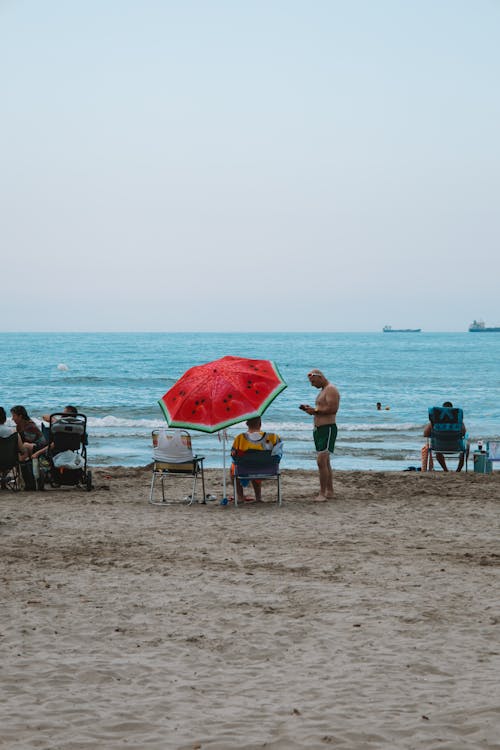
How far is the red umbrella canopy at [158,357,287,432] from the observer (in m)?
9.27

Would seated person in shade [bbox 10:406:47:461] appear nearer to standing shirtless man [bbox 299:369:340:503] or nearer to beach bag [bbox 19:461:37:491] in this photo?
beach bag [bbox 19:461:37:491]

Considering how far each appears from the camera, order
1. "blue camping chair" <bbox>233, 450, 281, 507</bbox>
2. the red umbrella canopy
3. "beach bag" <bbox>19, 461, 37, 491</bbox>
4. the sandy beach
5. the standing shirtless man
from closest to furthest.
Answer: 1. the sandy beach
2. the red umbrella canopy
3. "blue camping chair" <bbox>233, 450, 281, 507</bbox>
4. the standing shirtless man
5. "beach bag" <bbox>19, 461, 37, 491</bbox>

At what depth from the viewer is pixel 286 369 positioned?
2429 inches

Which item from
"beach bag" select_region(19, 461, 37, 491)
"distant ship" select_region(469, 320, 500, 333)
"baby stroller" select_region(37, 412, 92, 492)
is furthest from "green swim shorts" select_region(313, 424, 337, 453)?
"distant ship" select_region(469, 320, 500, 333)

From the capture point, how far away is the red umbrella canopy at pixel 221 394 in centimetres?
927

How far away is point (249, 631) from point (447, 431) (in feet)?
29.0

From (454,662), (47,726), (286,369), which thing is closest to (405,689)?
(454,662)

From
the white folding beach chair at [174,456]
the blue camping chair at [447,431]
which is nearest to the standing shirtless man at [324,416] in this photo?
the white folding beach chair at [174,456]

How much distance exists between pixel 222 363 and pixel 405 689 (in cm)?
604

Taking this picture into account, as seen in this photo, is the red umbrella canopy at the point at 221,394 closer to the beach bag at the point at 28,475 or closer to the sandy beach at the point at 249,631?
the sandy beach at the point at 249,631

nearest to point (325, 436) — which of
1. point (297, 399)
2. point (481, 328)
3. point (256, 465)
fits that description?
point (256, 465)

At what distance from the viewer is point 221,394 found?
9.39 m

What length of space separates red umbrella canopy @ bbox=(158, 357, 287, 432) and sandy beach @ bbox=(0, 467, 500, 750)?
1101 millimetres

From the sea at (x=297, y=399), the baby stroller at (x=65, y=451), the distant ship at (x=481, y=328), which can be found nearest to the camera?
the baby stroller at (x=65, y=451)
